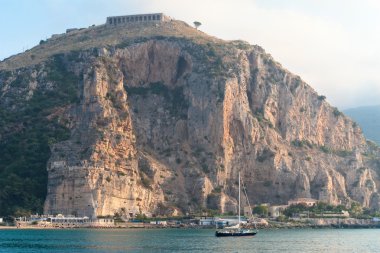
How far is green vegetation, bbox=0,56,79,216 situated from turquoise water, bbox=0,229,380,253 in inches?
730

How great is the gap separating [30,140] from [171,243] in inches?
2702

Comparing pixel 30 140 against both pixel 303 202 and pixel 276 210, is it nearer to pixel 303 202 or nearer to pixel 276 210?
pixel 276 210

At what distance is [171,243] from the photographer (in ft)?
389

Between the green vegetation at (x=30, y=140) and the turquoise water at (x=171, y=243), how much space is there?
730 inches

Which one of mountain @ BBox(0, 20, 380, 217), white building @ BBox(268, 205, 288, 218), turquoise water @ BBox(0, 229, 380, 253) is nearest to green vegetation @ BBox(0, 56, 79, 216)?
mountain @ BBox(0, 20, 380, 217)

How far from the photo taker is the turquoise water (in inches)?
4222

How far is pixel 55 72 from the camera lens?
197 metres

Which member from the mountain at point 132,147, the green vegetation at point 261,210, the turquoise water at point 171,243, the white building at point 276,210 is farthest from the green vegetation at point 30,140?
the white building at point 276,210

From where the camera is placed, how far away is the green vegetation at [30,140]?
16612 cm

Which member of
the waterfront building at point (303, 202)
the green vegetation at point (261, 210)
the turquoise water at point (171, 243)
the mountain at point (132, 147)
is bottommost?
the turquoise water at point (171, 243)

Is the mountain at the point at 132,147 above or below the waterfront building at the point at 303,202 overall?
above

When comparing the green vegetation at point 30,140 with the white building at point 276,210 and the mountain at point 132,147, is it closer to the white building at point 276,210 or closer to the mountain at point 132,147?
the mountain at point 132,147

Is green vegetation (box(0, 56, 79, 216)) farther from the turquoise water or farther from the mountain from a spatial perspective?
the turquoise water

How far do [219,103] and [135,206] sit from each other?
32896 millimetres
